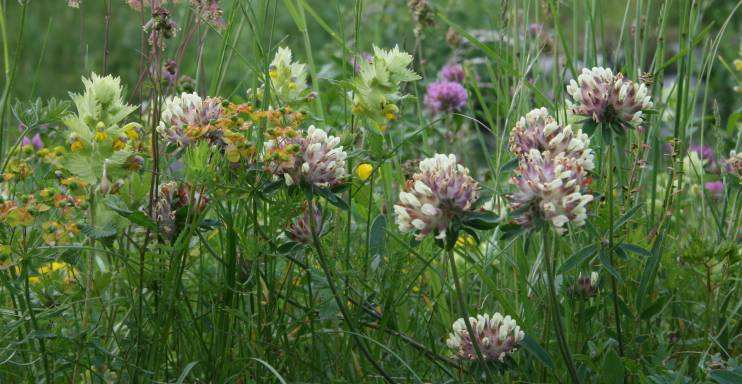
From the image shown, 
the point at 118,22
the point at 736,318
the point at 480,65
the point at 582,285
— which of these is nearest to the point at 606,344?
the point at 582,285

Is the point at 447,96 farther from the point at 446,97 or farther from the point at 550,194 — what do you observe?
the point at 550,194

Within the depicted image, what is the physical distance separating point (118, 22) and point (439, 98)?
4.38m

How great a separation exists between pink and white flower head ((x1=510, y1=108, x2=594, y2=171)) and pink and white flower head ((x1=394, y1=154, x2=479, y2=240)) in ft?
0.41

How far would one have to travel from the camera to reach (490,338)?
1325mm

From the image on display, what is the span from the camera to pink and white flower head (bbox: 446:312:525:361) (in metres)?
1.32

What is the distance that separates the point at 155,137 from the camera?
139 cm

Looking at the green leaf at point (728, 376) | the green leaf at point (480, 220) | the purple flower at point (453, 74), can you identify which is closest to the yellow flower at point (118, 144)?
the green leaf at point (480, 220)

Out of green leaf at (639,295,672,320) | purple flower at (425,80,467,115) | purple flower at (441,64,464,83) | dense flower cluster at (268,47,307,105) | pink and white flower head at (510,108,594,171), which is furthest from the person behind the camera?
purple flower at (441,64,464,83)

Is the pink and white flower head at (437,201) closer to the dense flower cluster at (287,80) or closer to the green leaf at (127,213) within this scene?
the green leaf at (127,213)

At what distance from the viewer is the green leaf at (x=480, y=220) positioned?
1.13 metres

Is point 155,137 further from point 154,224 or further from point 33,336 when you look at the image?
→ point 33,336

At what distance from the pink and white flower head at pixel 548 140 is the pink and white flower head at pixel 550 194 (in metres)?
0.04

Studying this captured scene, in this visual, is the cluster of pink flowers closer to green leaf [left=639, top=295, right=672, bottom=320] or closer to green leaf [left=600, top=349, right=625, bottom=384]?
green leaf [left=639, top=295, right=672, bottom=320]

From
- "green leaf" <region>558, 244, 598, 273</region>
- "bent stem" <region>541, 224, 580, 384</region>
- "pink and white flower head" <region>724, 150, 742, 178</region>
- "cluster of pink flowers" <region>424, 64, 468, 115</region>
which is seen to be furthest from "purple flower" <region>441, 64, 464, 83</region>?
"bent stem" <region>541, 224, 580, 384</region>
